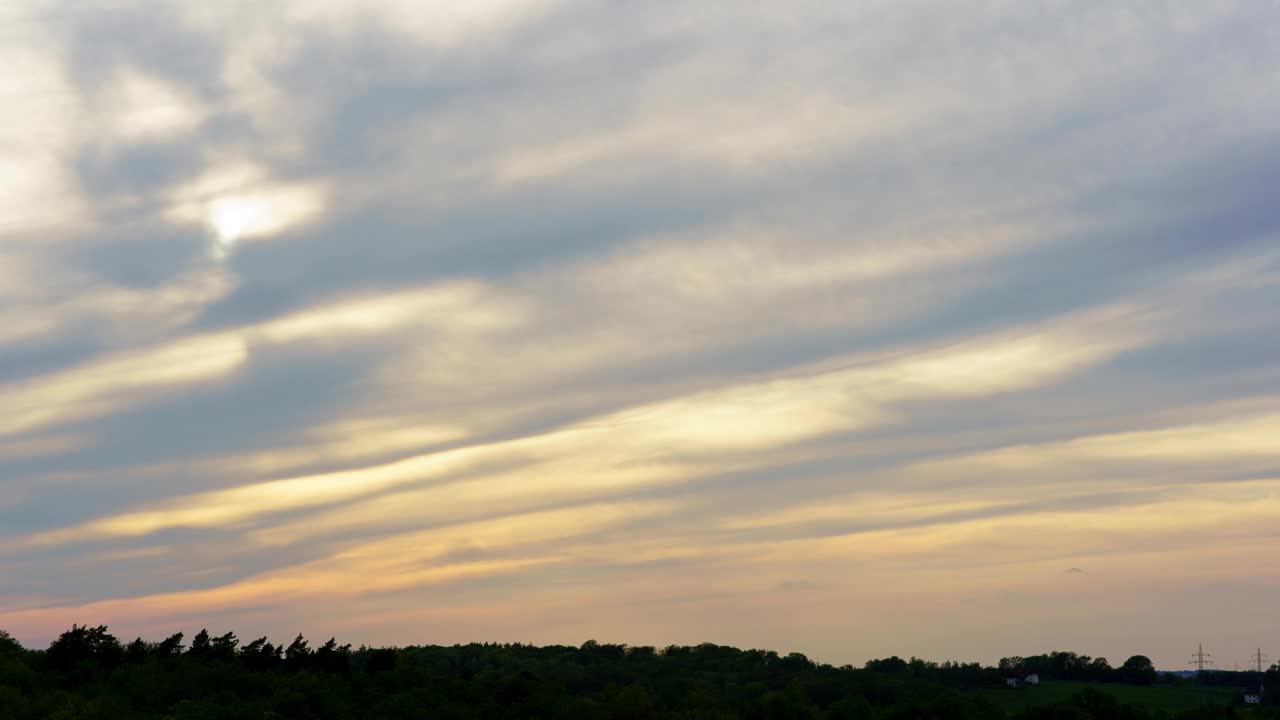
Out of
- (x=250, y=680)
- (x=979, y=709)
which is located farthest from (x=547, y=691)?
(x=979, y=709)

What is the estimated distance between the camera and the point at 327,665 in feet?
384

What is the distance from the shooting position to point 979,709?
151375 millimetres

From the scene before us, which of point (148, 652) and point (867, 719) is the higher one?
point (148, 652)

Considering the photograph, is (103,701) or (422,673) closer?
(103,701)

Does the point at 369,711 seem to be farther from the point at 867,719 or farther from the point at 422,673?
the point at 867,719

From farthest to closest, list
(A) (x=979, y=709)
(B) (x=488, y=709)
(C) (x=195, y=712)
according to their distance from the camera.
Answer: (A) (x=979, y=709), (B) (x=488, y=709), (C) (x=195, y=712)

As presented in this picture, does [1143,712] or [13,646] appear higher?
[13,646]

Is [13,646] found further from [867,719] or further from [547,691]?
[867,719]

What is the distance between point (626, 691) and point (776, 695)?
39.9 metres

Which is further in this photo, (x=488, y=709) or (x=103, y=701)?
(x=488, y=709)

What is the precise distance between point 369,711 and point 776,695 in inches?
2920

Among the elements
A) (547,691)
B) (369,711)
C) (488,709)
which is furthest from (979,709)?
(369,711)

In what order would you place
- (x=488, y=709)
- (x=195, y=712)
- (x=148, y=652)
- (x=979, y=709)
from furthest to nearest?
(x=979, y=709), (x=148, y=652), (x=488, y=709), (x=195, y=712)

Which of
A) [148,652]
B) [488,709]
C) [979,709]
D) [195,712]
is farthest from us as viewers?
[979,709]
